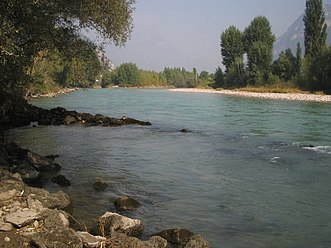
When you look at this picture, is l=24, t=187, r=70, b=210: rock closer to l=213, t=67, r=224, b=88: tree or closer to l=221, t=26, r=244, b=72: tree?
l=221, t=26, r=244, b=72: tree

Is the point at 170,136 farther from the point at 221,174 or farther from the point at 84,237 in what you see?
the point at 84,237

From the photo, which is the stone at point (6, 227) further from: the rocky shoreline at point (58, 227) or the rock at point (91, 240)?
the rock at point (91, 240)

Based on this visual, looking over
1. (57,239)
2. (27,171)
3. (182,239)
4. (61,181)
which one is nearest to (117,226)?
(182,239)

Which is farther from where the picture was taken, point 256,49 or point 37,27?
point 256,49

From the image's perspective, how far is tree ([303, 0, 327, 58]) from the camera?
75.9 m

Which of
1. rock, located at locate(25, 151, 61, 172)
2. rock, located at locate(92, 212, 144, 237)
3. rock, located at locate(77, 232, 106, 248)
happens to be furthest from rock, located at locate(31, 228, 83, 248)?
rock, located at locate(25, 151, 61, 172)

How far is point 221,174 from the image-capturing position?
13.9 m

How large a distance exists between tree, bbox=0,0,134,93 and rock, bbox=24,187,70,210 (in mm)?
3283

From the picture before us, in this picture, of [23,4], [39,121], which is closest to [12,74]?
[23,4]

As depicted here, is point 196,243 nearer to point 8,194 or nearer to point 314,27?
point 8,194

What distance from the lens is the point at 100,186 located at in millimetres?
11664

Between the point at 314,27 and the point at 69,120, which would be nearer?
the point at 69,120

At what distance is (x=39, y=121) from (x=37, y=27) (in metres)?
16.6

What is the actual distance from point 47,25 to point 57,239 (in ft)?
29.2
